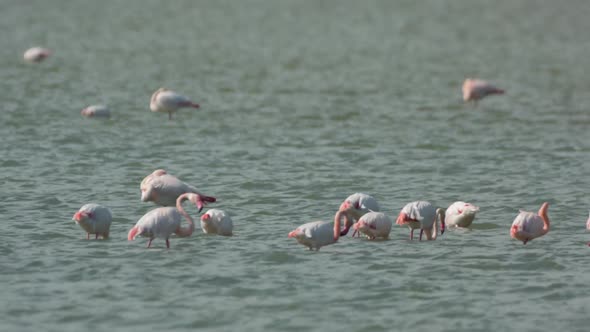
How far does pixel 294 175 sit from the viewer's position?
63.4ft

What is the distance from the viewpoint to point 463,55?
40.4 m

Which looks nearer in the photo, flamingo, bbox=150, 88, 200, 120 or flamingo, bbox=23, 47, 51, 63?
flamingo, bbox=150, 88, 200, 120

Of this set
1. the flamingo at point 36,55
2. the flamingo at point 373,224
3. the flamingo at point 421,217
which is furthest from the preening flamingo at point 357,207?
the flamingo at point 36,55

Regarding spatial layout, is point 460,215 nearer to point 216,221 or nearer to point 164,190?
point 216,221

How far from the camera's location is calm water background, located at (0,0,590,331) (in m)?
11.9

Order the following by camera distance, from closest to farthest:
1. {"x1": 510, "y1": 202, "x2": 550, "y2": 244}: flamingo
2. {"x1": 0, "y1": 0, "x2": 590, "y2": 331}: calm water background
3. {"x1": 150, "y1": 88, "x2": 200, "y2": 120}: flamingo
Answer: {"x1": 0, "y1": 0, "x2": 590, "y2": 331}: calm water background → {"x1": 510, "y1": 202, "x2": 550, "y2": 244}: flamingo → {"x1": 150, "y1": 88, "x2": 200, "y2": 120}: flamingo

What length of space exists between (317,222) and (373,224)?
0.83 m

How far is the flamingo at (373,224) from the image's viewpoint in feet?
47.1

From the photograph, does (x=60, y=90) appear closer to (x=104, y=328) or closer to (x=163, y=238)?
(x=163, y=238)

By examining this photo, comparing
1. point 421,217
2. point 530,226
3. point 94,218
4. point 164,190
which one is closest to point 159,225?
point 94,218

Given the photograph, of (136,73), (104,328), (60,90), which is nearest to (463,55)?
(136,73)

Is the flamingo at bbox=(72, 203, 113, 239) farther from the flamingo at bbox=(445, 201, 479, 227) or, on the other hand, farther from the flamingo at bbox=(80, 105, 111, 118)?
the flamingo at bbox=(80, 105, 111, 118)

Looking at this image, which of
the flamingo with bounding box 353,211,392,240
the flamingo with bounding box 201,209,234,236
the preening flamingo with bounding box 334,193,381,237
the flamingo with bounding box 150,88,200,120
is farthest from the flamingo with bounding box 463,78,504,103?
the flamingo with bounding box 201,209,234,236

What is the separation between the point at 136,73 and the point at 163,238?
2051 centimetres
